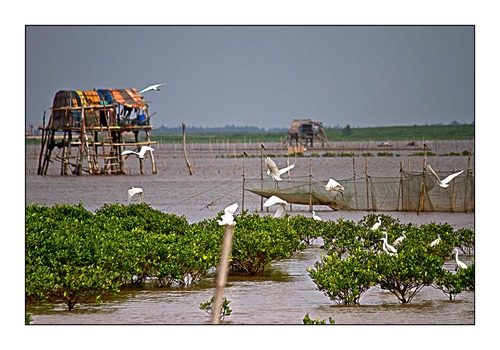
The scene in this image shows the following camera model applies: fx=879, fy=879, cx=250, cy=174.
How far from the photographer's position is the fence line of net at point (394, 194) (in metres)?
18.3

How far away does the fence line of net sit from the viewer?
1833 centimetres

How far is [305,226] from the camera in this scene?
1323 cm

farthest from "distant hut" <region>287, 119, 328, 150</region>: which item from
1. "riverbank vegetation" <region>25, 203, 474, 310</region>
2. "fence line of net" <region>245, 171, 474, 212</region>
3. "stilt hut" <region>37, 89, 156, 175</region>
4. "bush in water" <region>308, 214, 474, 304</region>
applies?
"bush in water" <region>308, 214, 474, 304</region>

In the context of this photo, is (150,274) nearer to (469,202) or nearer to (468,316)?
(468,316)

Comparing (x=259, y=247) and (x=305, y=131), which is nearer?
(x=259, y=247)

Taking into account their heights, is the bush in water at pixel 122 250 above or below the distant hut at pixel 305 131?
below

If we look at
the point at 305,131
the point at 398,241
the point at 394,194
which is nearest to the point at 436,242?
the point at 398,241

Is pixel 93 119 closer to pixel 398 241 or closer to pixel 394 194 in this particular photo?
pixel 394 194

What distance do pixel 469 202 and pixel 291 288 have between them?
8.90 metres

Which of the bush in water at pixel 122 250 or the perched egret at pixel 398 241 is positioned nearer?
the bush in water at pixel 122 250

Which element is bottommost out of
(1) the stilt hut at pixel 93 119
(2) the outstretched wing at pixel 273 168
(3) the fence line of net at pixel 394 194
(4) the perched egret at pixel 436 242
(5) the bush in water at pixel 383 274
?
(5) the bush in water at pixel 383 274

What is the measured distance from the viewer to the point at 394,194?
18891 mm

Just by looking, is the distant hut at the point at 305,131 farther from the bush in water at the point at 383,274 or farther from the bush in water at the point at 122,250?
the bush in water at the point at 383,274

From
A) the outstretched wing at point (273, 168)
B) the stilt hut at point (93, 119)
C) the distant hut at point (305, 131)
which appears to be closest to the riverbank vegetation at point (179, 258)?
the outstretched wing at point (273, 168)
